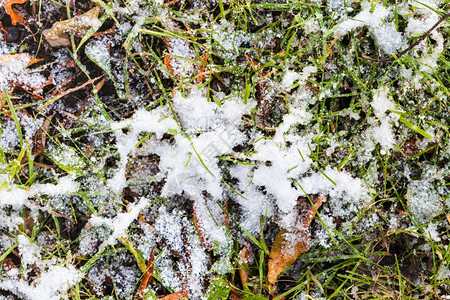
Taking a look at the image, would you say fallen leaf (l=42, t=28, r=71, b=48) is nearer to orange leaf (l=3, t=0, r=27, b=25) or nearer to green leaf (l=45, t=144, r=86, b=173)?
orange leaf (l=3, t=0, r=27, b=25)

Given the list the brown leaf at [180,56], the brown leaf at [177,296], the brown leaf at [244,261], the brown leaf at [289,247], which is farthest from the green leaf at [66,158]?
the brown leaf at [289,247]

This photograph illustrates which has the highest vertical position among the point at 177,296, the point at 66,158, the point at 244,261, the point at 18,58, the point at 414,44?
the point at 414,44

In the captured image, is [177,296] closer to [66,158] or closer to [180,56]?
[66,158]

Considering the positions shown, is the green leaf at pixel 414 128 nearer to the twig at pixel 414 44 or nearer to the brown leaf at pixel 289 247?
the twig at pixel 414 44

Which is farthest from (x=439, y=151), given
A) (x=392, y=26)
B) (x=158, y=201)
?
(x=158, y=201)

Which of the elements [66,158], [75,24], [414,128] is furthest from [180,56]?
[414,128]

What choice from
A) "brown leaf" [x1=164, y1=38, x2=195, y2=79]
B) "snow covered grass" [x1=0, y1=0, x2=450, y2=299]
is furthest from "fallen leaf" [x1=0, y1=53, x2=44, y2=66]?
"brown leaf" [x1=164, y1=38, x2=195, y2=79]
